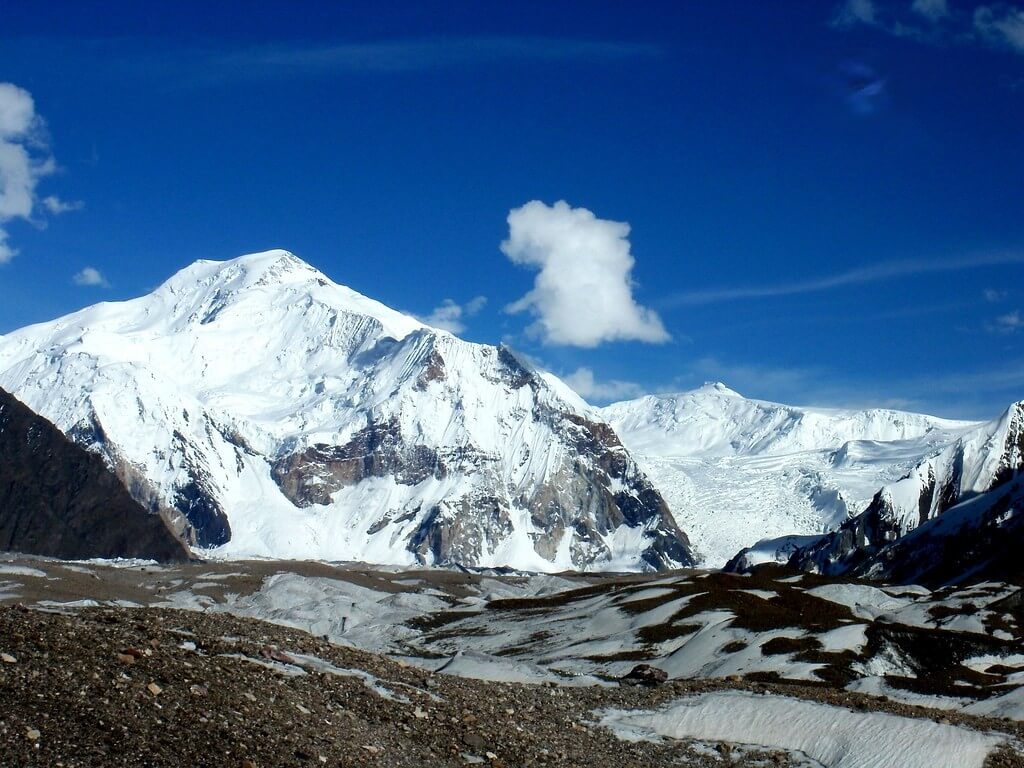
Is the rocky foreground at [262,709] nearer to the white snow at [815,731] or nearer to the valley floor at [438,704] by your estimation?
the valley floor at [438,704]

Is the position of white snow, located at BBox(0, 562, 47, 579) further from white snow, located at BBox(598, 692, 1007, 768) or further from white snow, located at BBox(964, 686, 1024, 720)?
white snow, located at BBox(598, 692, 1007, 768)

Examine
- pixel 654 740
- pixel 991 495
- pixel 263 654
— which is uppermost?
pixel 991 495

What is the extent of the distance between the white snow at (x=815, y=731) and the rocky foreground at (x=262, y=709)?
890 millimetres

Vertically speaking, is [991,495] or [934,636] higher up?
[991,495]

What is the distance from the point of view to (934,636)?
2474 inches

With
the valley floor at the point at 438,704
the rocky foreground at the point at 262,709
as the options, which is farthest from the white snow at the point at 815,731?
the rocky foreground at the point at 262,709

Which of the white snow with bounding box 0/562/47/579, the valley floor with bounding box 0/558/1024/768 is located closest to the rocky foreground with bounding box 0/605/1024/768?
the valley floor with bounding box 0/558/1024/768

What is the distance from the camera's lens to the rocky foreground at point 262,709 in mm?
20547

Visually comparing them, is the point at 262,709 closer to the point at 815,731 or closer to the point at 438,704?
the point at 438,704

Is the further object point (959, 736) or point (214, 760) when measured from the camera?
point (959, 736)

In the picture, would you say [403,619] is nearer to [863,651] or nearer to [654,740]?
[863,651]

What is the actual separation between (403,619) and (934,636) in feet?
225

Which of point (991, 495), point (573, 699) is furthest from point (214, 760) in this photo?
point (991, 495)

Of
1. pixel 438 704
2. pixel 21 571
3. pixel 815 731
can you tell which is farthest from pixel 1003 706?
pixel 21 571
